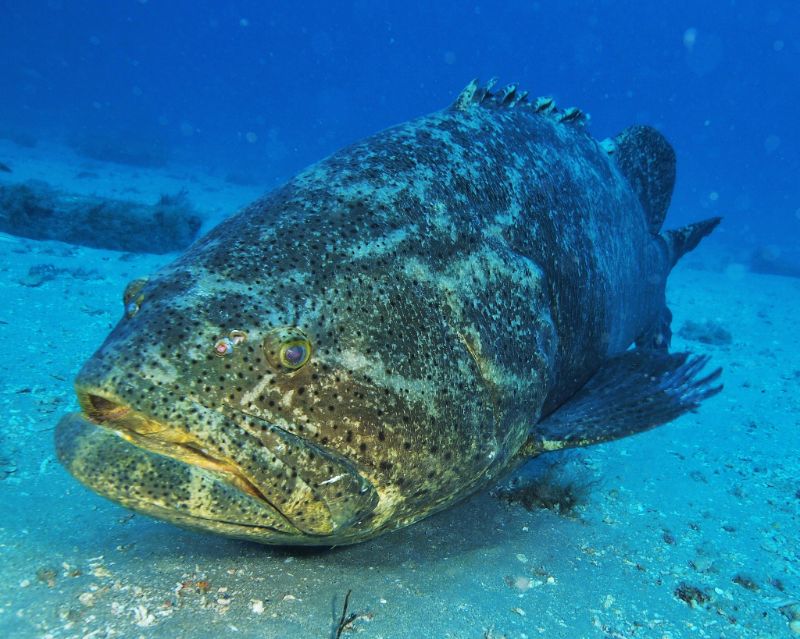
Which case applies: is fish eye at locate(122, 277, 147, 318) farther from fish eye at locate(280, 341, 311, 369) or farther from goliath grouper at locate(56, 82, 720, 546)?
fish eye at locate(280, 341, 311, 369)

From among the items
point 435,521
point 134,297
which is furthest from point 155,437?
point 435,521

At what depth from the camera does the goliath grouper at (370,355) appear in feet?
6.43

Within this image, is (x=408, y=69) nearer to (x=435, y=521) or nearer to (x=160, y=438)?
(x=435, y=521)

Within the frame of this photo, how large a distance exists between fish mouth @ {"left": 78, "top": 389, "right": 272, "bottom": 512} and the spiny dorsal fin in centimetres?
284

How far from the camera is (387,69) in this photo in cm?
17162

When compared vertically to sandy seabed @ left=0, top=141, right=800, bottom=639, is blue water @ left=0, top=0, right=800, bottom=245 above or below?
above

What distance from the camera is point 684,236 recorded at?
6.55m

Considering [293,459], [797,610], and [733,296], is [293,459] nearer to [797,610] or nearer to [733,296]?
[797,610]

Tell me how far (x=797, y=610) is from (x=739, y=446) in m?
3.14

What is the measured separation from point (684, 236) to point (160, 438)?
6.70m

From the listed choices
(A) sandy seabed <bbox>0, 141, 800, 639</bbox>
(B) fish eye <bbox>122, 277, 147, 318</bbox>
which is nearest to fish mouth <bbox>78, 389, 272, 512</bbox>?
(B) fish eye <bbox>122, 277, 147, 318</bbox>

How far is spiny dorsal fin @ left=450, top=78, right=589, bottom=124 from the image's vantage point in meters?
3.70

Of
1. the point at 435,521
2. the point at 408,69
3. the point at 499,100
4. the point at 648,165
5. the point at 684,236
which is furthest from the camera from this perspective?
the point at 408,69

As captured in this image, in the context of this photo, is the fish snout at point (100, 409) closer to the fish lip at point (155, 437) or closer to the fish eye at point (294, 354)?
the fish lip at point (155, 437)
